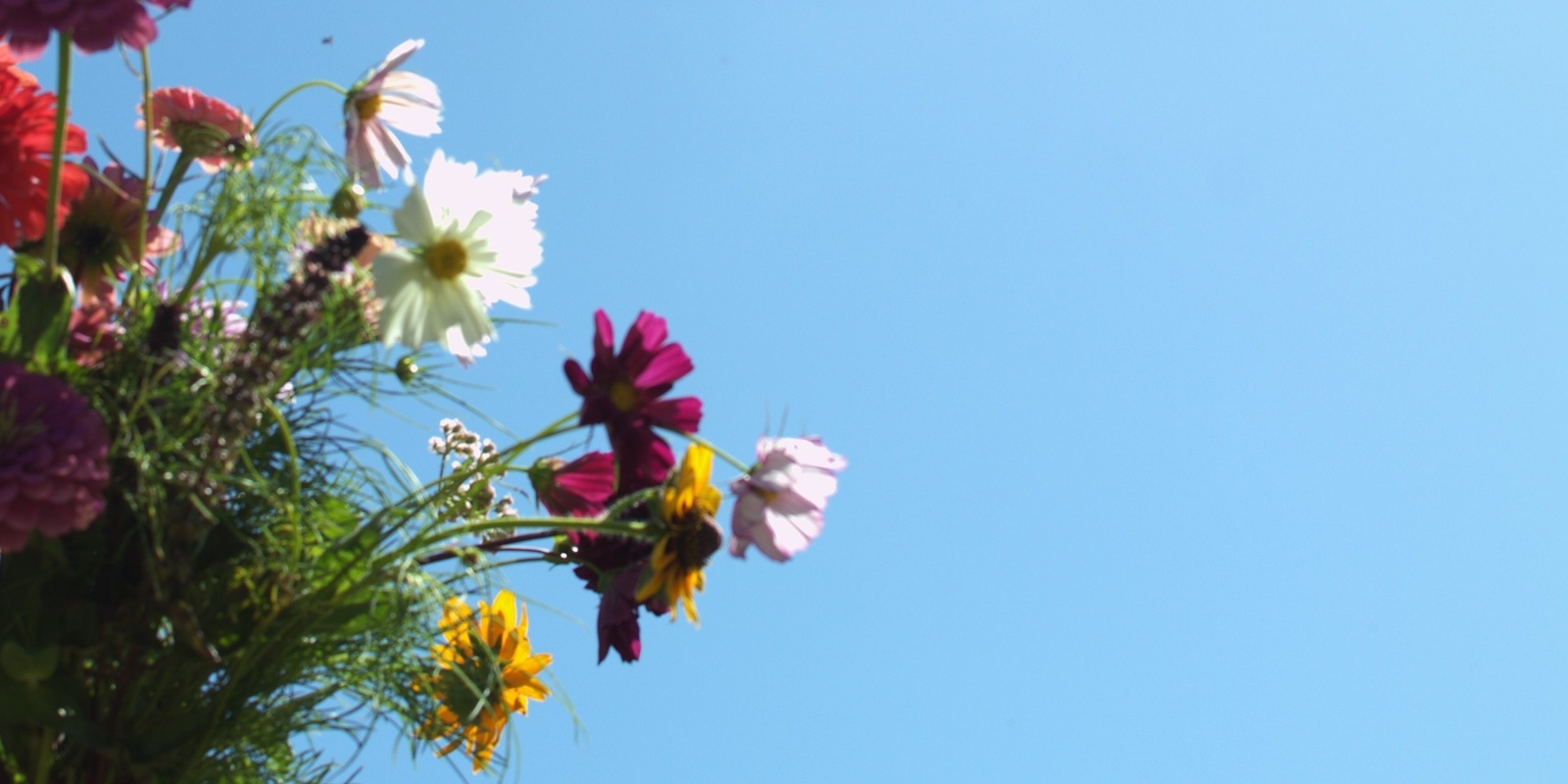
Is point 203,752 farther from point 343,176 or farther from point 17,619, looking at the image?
point 343,176

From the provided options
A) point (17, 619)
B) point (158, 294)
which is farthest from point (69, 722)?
point (158, 294)

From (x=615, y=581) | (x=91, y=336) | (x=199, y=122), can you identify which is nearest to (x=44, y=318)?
(x=91, y=336)

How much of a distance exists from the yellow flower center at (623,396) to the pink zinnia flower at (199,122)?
205 millimetres

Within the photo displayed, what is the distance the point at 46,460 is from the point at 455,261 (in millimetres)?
154

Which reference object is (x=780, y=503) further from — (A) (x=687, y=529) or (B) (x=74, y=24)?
(B) (x=74, y=24)

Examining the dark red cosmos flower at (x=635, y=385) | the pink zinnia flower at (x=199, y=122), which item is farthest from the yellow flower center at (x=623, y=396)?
the pink zinnia flower at (x=199, y=122)

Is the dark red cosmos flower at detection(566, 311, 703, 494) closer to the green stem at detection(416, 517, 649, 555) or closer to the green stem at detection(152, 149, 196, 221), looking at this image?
the green stem at detection(416, 517, 649, 555)

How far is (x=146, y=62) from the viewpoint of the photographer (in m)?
0.56

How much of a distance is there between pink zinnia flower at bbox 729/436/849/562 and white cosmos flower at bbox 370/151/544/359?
112mm

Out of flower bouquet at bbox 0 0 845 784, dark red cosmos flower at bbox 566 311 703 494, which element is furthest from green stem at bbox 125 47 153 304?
dark red cosmos flower at bbox 566 311 703 494

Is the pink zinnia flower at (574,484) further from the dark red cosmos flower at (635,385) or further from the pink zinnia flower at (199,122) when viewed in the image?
the pink zinnia flower at (199,122)

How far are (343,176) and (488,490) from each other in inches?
5.9

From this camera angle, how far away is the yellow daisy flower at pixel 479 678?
603 millimetres

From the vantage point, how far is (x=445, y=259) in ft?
1.80
